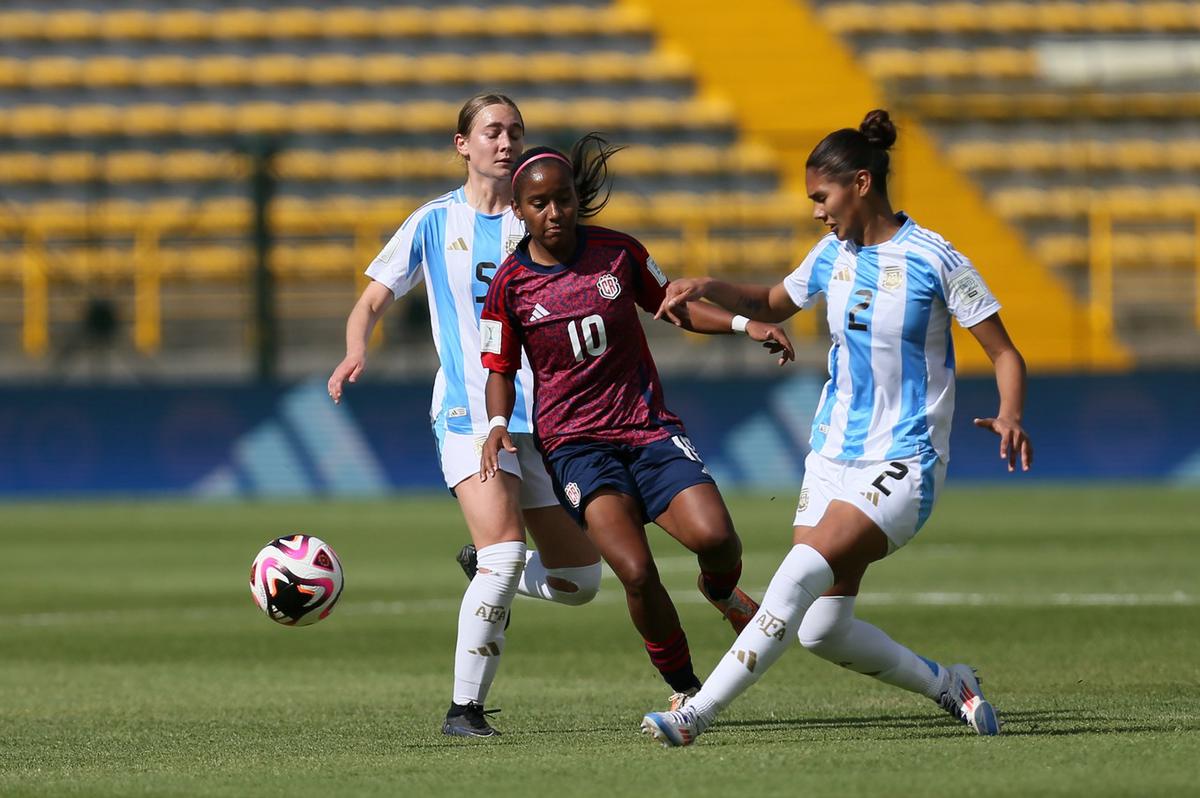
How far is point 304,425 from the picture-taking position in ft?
69.7

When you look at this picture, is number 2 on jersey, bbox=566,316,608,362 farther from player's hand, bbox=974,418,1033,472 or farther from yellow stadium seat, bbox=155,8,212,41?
yellow stadium seat, bbox=155,8,212,41

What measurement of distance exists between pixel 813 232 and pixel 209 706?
55.1 feet

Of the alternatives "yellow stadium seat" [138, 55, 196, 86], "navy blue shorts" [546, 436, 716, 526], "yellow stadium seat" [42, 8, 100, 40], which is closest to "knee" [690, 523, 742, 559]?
"navy blue shorts" [546, 436, 716, 526]

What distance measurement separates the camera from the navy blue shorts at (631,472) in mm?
6906

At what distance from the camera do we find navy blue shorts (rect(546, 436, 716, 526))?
6.91m

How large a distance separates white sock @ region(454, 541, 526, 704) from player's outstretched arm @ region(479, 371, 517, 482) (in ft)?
0.98

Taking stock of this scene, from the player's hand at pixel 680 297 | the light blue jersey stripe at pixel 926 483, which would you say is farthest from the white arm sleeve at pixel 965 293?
the player's hand at pixel 680 297

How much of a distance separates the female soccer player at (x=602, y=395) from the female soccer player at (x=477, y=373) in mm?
339

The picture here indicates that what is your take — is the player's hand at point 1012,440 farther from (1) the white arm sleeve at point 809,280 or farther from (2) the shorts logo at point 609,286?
(2) the shorts logo at point 609,286

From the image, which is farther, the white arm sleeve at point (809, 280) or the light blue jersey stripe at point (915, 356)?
the white arm sleeve at point (809, 280)

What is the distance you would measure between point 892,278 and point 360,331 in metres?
2.00

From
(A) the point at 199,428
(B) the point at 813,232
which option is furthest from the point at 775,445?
(A) the point at 199,428

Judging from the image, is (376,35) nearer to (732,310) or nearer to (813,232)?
(813,232)

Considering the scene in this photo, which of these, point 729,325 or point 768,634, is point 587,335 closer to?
point 729,325
